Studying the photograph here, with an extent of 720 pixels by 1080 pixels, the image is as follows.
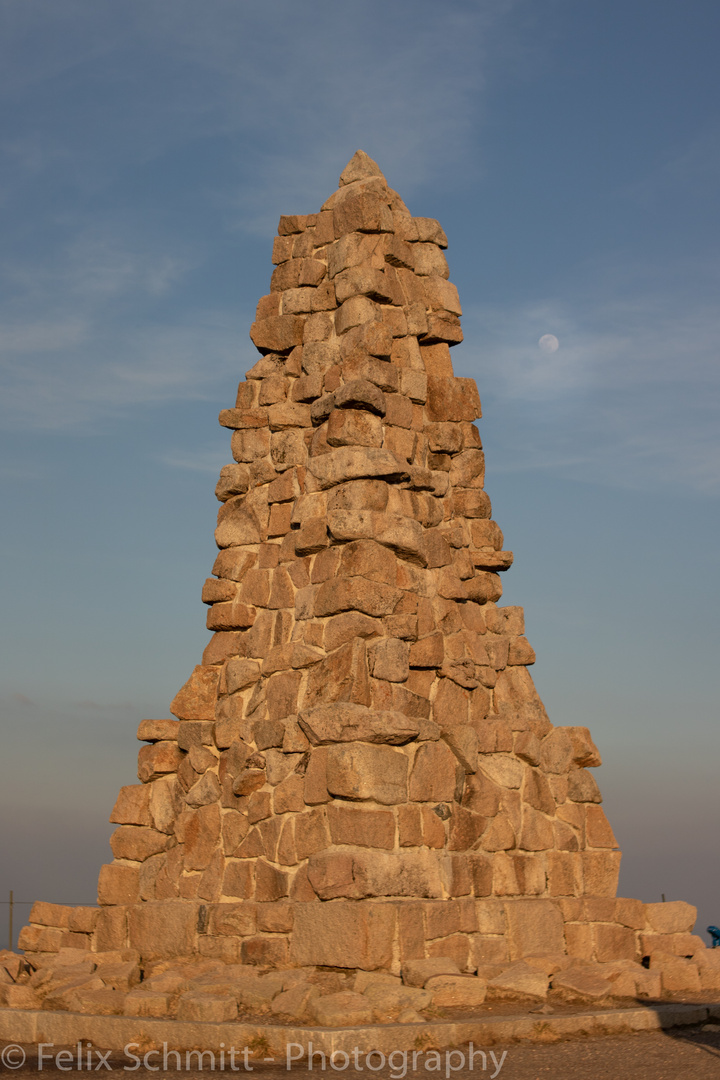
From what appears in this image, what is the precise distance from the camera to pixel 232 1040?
23.2ft

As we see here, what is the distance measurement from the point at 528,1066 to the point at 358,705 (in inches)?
116

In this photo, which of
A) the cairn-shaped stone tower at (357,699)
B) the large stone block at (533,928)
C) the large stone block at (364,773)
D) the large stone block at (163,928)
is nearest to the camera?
the large stone block at (364,773)

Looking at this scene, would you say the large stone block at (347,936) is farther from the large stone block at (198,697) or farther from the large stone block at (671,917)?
the large stone block at (671,917)

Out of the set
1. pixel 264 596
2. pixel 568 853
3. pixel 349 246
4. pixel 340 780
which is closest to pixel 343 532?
pixel 264 596

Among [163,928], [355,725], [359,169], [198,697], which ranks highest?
[359,169]

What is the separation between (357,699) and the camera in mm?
9000

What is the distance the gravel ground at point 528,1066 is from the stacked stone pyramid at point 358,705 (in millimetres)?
1329

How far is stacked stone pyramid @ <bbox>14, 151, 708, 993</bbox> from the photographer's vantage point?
28.9 feet

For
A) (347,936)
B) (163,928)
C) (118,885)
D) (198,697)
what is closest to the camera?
(347,936)

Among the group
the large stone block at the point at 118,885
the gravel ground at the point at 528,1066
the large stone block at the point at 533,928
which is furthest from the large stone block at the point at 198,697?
the gravel ground at the point at 528,1066

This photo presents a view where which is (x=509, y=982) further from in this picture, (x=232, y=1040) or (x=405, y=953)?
(x=232, y=1040)

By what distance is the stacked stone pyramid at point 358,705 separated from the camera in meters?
8.80

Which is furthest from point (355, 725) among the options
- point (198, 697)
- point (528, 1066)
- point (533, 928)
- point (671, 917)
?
point (671, 917)

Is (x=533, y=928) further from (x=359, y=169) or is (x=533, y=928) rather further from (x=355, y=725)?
(x=359, y=169)
